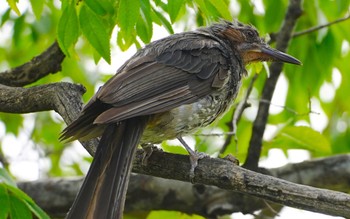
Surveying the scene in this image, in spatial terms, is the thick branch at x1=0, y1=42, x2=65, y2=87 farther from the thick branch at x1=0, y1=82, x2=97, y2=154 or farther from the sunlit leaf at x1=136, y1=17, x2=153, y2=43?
the sunlit leaf at x1=136, y1=17, x2=153, y2=43

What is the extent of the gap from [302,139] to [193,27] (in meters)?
1.69

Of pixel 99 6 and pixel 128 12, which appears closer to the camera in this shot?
pixel 128 12

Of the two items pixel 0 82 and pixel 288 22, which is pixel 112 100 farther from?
pixel 288 22

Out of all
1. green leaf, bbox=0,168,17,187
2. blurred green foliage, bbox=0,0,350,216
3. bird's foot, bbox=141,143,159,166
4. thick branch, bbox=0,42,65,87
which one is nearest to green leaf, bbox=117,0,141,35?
blurred green foliage, bbox=0,0,350,216

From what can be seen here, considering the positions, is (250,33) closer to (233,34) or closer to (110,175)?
(233,34)

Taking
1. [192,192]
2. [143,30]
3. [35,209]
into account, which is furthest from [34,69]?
[35,209]

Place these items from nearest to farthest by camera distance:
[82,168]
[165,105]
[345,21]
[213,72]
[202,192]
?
1. [165,105]
2. [213,72]
3. [202,192]
4. [345,21]
5. [82,168]

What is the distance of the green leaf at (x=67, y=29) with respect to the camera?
448cm

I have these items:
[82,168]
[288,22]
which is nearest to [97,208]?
[288,22]

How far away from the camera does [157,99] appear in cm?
457

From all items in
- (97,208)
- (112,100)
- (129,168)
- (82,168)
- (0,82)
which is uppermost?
(82,168)

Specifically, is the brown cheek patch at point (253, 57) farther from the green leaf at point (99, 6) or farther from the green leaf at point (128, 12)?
the green leaf at point (128, 12)

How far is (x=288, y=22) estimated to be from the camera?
621 centimetres

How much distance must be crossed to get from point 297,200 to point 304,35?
2.66m
